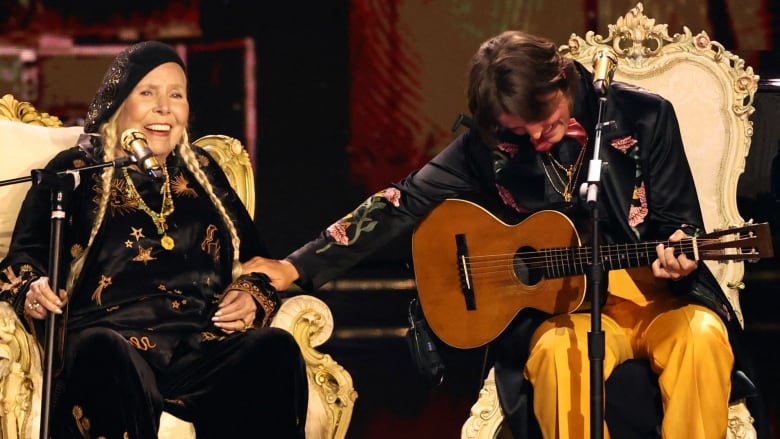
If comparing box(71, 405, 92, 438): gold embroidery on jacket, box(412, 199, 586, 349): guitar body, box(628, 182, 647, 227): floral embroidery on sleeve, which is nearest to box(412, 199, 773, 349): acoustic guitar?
box(412, 199, 586, 349): guitar body

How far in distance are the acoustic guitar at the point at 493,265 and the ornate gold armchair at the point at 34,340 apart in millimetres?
355

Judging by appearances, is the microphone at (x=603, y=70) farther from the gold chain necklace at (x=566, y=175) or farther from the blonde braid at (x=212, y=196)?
the blonde braid at (x=212, y=196)

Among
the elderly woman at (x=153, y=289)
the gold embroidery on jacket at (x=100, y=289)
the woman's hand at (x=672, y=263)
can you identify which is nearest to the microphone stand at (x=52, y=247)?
the elderly woman at (x=153, y=289)

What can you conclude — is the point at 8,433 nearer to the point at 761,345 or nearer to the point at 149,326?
the point at 149,326

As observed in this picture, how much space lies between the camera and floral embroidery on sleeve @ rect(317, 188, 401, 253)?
150 inches

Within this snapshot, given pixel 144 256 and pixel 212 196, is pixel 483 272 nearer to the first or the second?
pixel 212 196

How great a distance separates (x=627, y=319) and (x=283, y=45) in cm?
283

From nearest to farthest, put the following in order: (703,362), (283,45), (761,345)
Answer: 1. (703,362)
2. (761,345)
3. (283,45)

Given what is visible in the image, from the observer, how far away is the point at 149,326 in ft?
11.5

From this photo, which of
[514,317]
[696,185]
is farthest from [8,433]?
[696,185]

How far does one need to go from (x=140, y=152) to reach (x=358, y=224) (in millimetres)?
934

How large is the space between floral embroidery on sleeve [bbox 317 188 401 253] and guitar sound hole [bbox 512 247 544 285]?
0.46 m

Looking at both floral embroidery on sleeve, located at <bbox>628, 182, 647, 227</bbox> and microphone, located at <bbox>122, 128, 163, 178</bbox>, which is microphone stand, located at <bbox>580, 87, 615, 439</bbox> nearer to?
floral embroidery on sleeve, located at <bbox>628, 182, 647, 227</bbox>

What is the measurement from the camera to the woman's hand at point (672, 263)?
325 cm
